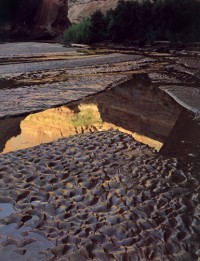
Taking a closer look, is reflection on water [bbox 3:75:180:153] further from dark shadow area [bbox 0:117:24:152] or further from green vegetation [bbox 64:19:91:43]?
green vegetation [bbox 64:19:91:43]

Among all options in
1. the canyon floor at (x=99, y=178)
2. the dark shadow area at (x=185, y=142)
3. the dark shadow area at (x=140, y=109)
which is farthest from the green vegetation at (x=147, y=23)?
the dark shadow area at (x=185, y=142)

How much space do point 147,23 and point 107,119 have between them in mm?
8134

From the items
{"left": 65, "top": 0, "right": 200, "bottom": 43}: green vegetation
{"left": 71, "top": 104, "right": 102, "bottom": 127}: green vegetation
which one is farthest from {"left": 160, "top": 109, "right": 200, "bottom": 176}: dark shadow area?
{"left": 65, "top": 0, "right": 200, "bottom": 43}: green vegetation

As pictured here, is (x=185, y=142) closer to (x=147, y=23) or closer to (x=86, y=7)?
(x=147, y=23)

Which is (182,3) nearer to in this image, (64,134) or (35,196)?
(64,134)

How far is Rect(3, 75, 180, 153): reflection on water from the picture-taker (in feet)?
5.72

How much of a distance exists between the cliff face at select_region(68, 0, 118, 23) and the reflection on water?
12.2 metres

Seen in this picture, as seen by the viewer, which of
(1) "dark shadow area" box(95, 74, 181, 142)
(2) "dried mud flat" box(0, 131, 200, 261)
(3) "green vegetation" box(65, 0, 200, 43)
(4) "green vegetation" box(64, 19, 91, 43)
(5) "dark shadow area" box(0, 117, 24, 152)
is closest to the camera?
(2) "dried mud flat" box(0, 131, 200, 261)

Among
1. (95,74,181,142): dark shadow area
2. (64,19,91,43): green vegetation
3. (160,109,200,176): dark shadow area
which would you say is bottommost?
(64,19,91,43): green vegetation

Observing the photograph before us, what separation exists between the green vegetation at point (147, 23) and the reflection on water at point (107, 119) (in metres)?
6.92

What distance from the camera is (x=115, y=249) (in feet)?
2.93

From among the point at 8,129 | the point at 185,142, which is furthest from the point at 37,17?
the point at 185,142

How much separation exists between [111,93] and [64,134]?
1.06 metres

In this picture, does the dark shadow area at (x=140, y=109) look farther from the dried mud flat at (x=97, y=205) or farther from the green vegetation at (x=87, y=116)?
the dried mud flat at (x=97, y=205)
